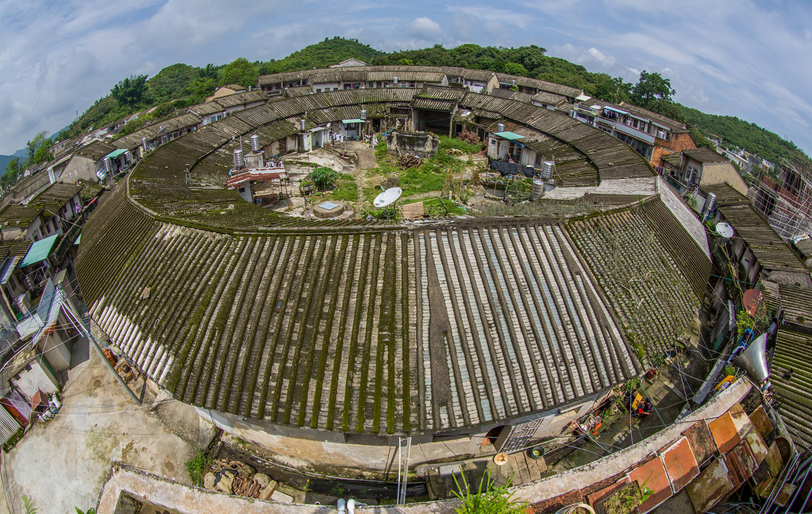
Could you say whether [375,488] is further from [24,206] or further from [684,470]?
[24,206]

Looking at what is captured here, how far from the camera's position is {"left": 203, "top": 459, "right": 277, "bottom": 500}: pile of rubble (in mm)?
14352

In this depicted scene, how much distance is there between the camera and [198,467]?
15.2m

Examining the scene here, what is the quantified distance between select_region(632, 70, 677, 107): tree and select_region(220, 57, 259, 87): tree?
82.3 meters

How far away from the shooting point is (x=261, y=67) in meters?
126

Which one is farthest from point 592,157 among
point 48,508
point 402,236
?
point 48,508

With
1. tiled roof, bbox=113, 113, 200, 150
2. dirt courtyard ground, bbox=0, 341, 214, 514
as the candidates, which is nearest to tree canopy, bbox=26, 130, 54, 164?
tiled roof, bbox=113, 113, 200, 150

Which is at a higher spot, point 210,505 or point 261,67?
point 261,67

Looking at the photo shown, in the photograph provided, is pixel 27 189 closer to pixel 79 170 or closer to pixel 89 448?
pixel 79 170

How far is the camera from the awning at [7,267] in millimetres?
23763

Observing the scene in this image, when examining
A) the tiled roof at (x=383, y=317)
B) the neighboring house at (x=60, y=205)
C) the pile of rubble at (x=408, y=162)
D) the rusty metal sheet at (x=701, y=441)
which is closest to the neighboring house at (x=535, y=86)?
the pile of rubble at (x=408, y=162)

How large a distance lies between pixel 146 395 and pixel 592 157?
37.5 m

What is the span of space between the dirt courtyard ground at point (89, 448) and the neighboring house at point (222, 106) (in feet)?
170

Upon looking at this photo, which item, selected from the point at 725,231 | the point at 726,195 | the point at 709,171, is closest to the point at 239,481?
the point at 725,231

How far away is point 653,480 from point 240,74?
108 meters
